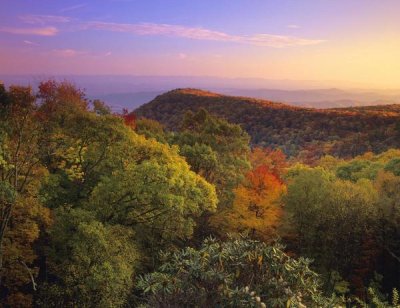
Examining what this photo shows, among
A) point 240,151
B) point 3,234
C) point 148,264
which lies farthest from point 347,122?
point 3,234

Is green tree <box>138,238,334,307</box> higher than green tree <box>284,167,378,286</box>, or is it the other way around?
green tree <box>138,238,334,307</box>

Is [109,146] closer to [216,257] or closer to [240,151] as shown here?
[216,257]

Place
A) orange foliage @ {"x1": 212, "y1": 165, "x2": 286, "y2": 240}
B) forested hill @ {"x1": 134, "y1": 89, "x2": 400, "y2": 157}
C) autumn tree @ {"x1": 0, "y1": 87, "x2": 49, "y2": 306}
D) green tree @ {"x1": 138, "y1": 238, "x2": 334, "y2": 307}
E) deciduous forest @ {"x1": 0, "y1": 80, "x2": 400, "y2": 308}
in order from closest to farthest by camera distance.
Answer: green tree @ {"x1": 138, "y1": 238, "x2": 334, "y2": 307} → deciduous forest @ {"x1": 0, "y1": 80, "x2": 400, "y2": 308} → autumn tree @ {"x1": 0, "y1": 87, "x2": 49, "y2": 306} → orange foliage @ {"x1": 212, "y1": 165, "x2": 286, "y2": 240} → forested hill @ {"x1": 134, "y1": 89, "x2": 400, "y2": 157}

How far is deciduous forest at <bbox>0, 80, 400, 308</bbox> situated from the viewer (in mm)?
12344

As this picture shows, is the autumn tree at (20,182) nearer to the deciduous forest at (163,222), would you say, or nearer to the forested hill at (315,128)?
the deciduous forest at (163,222)


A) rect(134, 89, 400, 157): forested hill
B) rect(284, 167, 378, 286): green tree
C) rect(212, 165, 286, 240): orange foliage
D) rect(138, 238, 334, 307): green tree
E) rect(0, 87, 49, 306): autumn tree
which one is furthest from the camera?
rect(134, 89, 400, 157): forested hill

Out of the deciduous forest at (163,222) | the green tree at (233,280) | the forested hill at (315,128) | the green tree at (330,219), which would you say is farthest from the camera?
the forested hill at (315,128)

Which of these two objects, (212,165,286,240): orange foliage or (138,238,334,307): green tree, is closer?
(138,238,334,307): green tree

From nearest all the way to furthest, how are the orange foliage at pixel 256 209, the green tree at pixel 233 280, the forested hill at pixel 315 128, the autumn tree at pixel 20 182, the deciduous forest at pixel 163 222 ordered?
1. the green tree at pixel 233 280
2. the deciduous forest at pixel 163 222
3. the autumn tree at pixel 20 182
4. the orange foliage at pixel 256 209
5. the forested hill at pixel 315 128

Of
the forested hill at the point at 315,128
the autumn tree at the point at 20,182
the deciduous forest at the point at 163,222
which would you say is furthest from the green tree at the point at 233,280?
the forested hill at the point at 315,128

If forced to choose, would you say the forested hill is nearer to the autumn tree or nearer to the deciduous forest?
the deciduous forest

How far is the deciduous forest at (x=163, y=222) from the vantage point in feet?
40.5

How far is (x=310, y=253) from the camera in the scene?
34.8 meters

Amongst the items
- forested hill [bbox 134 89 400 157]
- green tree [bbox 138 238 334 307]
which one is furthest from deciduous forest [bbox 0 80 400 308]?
forested hill [bbox 134 89 400 157]
